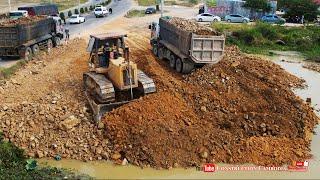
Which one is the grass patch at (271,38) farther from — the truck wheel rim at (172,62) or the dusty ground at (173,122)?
the dusty ground at (173,122)

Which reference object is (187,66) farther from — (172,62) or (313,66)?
(313,66)

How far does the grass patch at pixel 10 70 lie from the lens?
65.6ft

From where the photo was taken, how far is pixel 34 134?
14.2m

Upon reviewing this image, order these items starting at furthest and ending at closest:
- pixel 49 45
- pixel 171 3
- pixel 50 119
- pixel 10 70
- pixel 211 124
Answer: pixel 171 3 → pixel 49 45 → pixel 10 70 → pixel 211 124 → pixel 50 119

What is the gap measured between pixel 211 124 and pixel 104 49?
4.87 m

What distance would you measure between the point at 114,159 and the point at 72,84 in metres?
5.73

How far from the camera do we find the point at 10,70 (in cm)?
2094

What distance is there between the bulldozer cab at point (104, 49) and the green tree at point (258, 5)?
32620mm

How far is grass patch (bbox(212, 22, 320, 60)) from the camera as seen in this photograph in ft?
105

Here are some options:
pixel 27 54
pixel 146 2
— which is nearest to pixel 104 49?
pixel 27 54

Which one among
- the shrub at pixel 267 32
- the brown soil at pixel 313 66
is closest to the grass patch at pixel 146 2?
the shrub at pixel 267 32

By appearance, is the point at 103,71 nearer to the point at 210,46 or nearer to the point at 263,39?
the point at 210,46

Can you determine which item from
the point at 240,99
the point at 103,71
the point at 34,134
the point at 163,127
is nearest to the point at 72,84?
the point at 103,71

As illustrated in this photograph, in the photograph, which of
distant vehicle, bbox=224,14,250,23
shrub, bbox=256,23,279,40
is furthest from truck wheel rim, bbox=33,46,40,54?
distant vehicle, bbox=224,14,250,23
